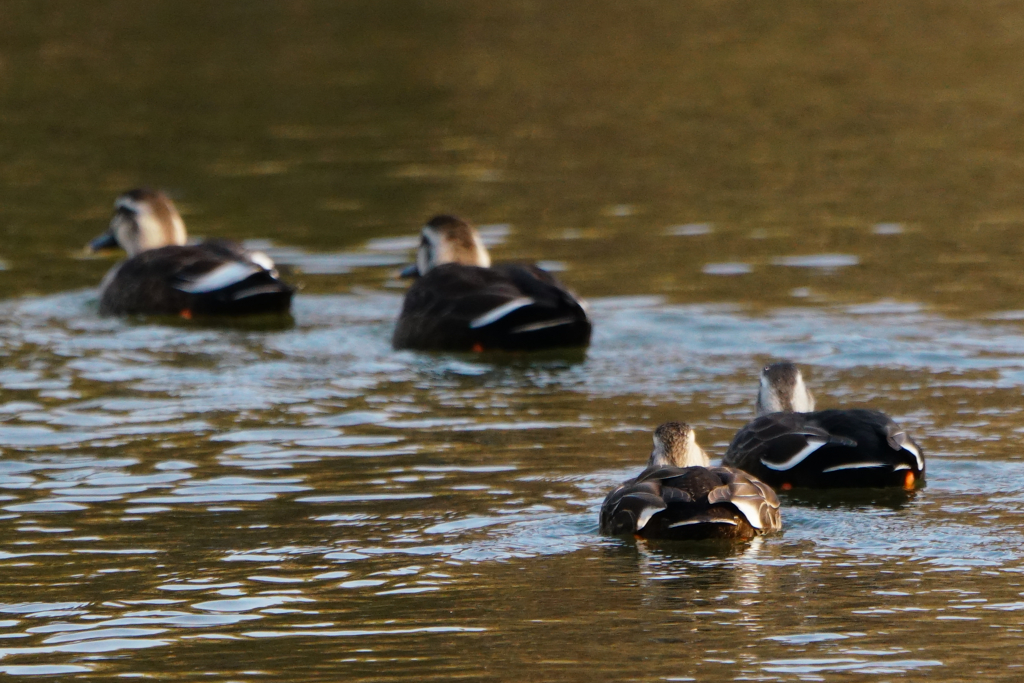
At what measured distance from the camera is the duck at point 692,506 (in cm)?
853

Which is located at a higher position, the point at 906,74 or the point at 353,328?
the point at 906,74

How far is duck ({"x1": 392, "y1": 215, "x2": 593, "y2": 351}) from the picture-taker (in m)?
13.8

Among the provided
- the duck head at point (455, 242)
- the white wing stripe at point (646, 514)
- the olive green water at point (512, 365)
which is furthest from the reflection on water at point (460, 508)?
A: the duck head at point (455, 242)

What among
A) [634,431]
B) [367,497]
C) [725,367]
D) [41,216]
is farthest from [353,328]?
[41,216]

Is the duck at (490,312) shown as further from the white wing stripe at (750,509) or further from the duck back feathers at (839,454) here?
the white wing stripe at (750,509)

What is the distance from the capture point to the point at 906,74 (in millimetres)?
27578

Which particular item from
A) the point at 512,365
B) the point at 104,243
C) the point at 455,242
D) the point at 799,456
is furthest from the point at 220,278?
the point at 799,456

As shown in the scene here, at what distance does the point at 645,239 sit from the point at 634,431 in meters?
6.78

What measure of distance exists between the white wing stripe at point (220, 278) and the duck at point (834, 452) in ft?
20.9

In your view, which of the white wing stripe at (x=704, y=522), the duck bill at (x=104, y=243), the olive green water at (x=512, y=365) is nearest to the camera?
the olive green water at (x=512, y=365)

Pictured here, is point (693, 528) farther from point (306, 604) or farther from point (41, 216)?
point (41, 216)

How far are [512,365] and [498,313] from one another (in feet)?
1.31

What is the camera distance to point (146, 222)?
Answer: 57.2 ft

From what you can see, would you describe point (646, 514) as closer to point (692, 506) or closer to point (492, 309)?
point (692, 506)
